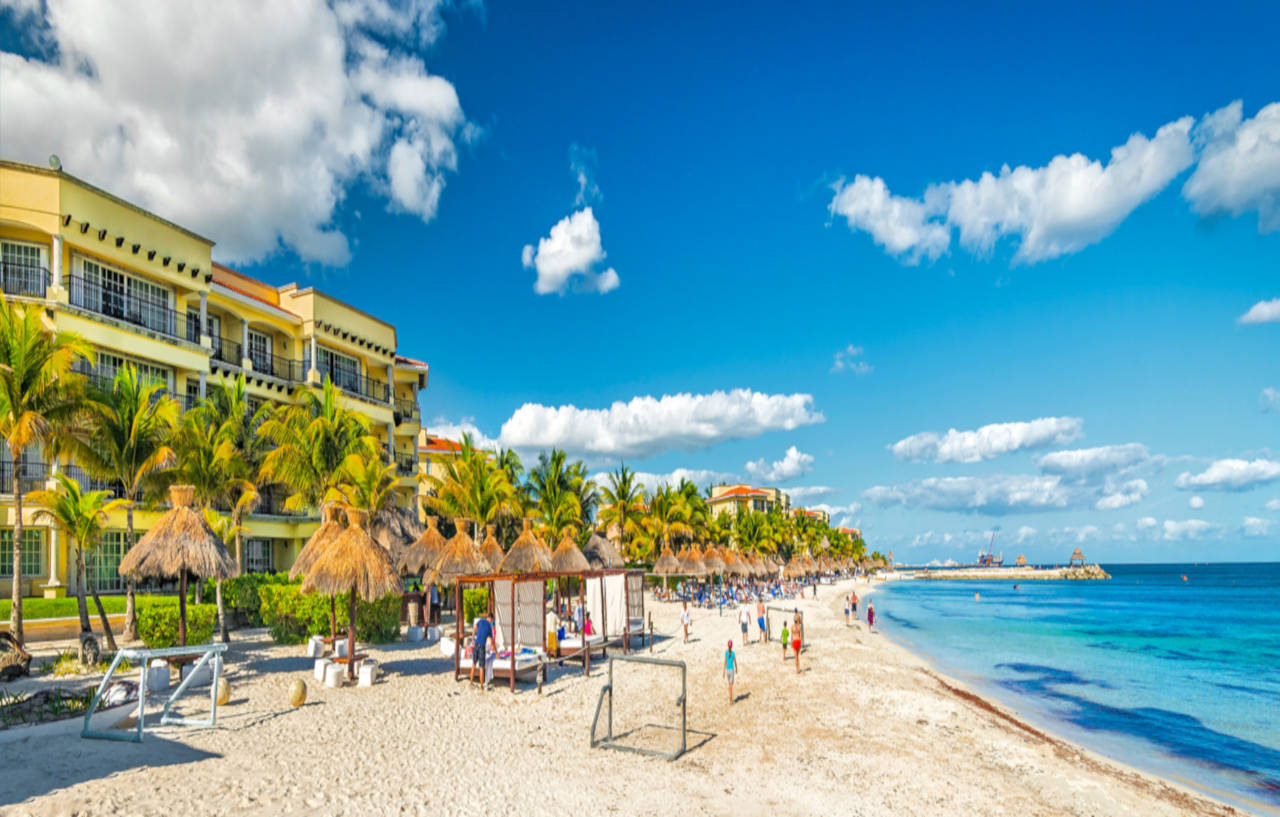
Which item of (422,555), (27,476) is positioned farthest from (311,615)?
(27,476)

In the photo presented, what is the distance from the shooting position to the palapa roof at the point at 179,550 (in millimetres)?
14492

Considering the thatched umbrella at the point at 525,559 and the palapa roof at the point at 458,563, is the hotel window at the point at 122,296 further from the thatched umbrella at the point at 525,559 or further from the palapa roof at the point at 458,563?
the thatched umbrella at the point at 525,559

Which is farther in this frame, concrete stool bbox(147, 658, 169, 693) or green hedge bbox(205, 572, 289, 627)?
green hedge bbox(205, 572, 289, 627)

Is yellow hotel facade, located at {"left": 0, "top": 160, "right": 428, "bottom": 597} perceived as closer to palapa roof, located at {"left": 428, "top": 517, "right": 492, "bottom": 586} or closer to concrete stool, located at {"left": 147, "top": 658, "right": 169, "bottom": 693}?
concrete stool, located at {"left": 147, "top": 658, "right": 169, "bottom": 693}

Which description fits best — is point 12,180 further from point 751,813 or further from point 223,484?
Answer: point 751,813

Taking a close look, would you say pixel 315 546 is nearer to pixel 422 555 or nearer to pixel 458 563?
pixel 458 563

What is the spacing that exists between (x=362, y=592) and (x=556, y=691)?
15.1 feet

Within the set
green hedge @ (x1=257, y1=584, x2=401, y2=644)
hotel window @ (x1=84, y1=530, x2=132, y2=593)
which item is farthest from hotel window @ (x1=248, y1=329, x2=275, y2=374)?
green hedge @ (x1=257, y1=584, x2=401, y2=644)

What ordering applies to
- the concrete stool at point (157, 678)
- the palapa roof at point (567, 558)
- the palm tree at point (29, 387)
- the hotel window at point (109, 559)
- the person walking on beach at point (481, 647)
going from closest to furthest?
the concrete stool at point (157, 678) < the person walking on beach at point (481, 647) < the palm tree at point (29, 387) < the hotel window at point (109, 559) < the palapa roof at point (567, 558)

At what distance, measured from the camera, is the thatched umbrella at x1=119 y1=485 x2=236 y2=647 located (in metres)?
14.5

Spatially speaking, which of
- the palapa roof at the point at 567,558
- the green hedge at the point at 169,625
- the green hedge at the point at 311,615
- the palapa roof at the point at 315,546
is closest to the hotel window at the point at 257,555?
the green hedge at the point at 311,615

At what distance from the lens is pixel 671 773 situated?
10500mm

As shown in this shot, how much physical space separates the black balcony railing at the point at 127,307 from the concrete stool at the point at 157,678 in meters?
14.7

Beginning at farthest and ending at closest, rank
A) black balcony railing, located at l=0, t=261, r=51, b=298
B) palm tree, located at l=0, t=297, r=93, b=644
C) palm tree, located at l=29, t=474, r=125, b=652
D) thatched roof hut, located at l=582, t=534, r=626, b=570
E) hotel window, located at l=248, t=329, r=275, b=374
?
hotel window, located at l=248, t=329, r=275, b=374
thatched roof hut, located at l=582, t=534, r=626, b=570
black balcony railing, located at l=0, t=261, r=51, b=298
palm tree, located at l=29, t=474, r=125, b=652
palm tree, located at l=0, t=297, r=93, b=644
